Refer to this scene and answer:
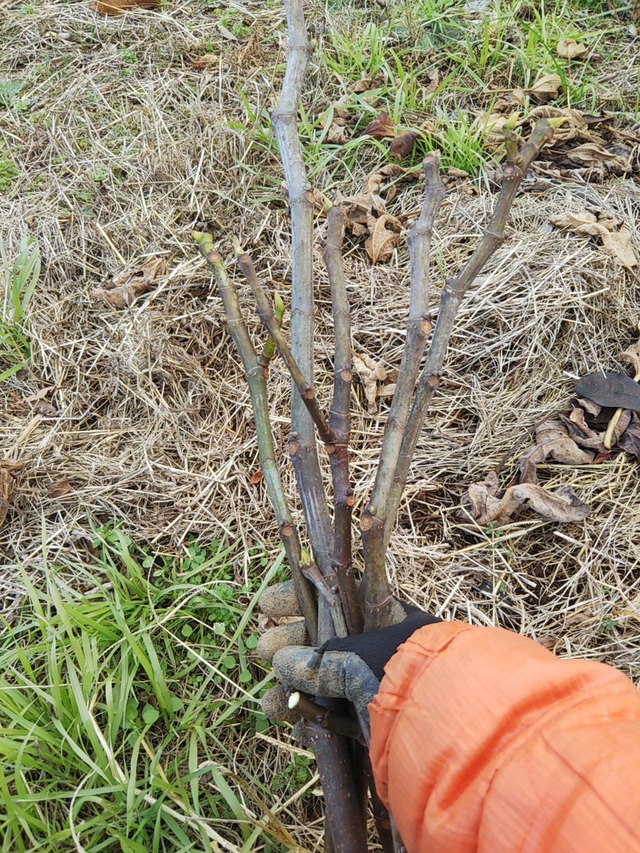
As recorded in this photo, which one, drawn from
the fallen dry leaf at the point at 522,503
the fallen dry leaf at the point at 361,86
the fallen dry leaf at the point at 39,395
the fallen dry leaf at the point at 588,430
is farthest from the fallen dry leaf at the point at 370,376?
the fallen dry leaf at the point at 361,86

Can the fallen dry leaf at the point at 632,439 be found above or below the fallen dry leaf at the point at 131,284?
below

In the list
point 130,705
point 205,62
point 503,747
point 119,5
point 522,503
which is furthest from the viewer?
point 119,5

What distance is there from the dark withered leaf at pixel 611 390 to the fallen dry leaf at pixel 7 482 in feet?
6.18

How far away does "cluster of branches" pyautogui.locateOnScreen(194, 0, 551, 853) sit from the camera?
1272 millimetres

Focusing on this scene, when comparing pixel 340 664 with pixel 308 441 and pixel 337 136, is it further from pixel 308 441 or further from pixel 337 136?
pixel 337 136

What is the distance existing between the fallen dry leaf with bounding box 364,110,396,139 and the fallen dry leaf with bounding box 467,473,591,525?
5.54ft

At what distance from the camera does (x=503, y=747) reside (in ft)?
2.88

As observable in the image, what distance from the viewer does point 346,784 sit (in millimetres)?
1291

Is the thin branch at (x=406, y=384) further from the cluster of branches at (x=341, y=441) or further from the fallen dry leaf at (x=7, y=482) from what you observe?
the fallen dry leaf at (x=7, y=482)

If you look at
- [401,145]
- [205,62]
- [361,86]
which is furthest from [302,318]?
[205,62]

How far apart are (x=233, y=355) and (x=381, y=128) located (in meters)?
1.26

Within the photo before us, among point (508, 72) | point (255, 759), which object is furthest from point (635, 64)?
point (255, 759)

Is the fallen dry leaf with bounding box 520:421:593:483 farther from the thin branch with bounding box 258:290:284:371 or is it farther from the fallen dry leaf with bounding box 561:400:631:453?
the thin branch with bounding box 258:290:284:371

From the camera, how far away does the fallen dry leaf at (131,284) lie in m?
2.48
